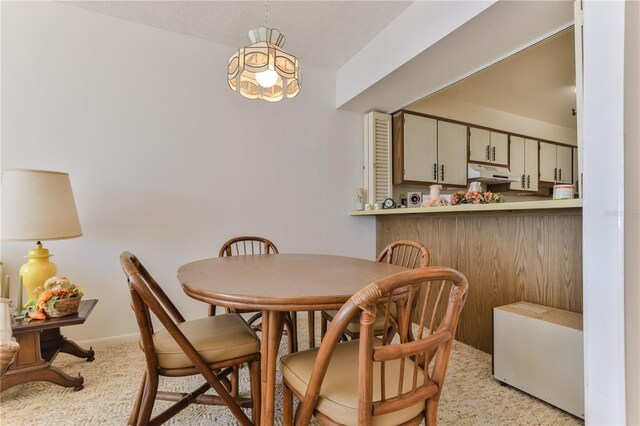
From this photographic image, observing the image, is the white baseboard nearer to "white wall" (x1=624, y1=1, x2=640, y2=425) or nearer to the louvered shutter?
the louvered shutter

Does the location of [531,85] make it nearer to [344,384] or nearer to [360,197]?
[360,197]

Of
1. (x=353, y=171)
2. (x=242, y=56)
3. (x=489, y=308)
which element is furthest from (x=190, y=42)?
(x=489, y=308)

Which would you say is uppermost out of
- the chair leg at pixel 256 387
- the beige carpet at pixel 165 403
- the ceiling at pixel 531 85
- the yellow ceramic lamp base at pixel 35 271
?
the ceiling at pixel 531 85

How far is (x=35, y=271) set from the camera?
6.31ft

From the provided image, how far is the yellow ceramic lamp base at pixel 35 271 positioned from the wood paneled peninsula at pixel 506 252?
252 centimetres

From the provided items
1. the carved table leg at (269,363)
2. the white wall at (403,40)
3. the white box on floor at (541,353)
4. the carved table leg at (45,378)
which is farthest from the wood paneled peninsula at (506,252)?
the carved table leg at (45,378)

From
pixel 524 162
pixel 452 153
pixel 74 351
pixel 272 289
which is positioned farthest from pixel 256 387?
pixel 524 162

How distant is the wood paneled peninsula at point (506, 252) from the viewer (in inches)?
69.2

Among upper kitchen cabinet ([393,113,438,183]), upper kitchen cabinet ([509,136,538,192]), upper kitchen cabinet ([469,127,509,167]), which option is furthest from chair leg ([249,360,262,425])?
upper kitchen cabinet ([509,136,538,192])

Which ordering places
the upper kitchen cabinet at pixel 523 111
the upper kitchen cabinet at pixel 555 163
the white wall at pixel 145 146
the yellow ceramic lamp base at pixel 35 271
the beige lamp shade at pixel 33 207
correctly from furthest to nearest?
the upper kitchen cabinet at pixel 555 163 → the upper kitchen cabinet at pixel 523 111 → the white wall at pixel 145 146 → the yellow ceramic lamp base at pixel 35 271 → the beige lamp shade at pixel 33 207

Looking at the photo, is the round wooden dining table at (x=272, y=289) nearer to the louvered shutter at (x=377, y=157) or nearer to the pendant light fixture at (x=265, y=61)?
the pendant light fixture at (x=265, y=61)

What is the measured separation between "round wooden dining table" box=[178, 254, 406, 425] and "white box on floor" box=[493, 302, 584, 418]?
804 millimetres

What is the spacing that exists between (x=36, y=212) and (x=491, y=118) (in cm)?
495

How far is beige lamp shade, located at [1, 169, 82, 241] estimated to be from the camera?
173cm
